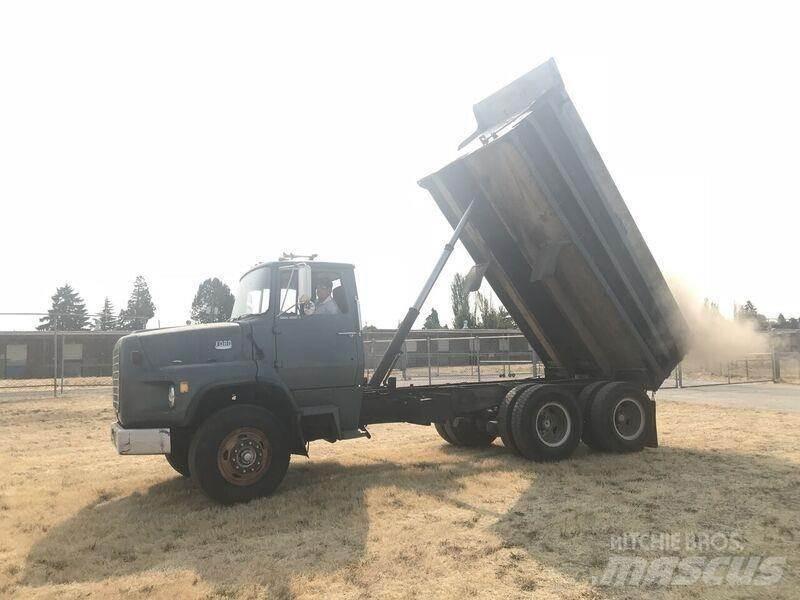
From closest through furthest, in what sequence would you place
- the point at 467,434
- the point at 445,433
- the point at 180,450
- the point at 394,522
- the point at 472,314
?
the point at 394,522 → the point at 180,450 → the point at 467,434 → the point at 445,433 → the point at 472,314

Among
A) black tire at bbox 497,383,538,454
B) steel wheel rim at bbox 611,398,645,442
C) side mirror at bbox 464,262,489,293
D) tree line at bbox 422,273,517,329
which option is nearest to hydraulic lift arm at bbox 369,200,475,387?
side mirror at bbox 464,262,489,293

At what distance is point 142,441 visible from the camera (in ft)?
20.0

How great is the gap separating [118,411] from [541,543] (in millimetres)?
4593

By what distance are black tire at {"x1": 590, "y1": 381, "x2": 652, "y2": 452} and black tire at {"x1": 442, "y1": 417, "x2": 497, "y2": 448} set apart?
5.51ft

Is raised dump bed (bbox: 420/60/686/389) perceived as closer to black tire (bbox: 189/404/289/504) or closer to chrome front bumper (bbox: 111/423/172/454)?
black tire (bbox: 189/404/289/504)

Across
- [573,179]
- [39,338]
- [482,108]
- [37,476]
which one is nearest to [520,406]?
[573,179]

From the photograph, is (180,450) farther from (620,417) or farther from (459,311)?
(459,311)

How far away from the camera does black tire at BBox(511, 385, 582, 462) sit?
800 cm

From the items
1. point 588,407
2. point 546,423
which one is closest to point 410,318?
point 546,423

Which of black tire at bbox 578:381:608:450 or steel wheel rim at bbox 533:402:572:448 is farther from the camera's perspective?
black tire at bbox 578:381:608:450

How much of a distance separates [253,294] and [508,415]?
3.83 meters

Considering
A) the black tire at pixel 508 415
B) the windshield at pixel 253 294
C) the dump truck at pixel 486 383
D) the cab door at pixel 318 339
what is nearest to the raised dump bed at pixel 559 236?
the dump truck at pixel 486 383

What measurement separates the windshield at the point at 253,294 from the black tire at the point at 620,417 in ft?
16.0

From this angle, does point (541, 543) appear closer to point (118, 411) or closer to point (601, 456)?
point (601, 456)
